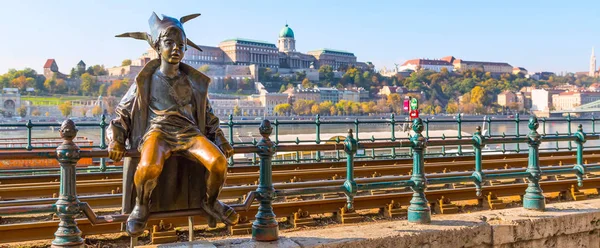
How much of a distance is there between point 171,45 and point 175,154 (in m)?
0.69

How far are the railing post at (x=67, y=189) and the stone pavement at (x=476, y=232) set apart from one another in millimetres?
988

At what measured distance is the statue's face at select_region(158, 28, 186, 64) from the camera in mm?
3779

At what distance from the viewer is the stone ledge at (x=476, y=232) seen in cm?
433

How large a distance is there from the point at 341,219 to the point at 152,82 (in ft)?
12.4

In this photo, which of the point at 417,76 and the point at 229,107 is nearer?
the point at 229,107

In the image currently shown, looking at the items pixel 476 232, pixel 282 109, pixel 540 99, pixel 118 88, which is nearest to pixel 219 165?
pixel 476 232

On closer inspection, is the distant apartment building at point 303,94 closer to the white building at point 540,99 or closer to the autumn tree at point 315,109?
the autumn tree at point 315,109

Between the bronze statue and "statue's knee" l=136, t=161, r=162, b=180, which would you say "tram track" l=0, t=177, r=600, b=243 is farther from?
"statue's knee" l=136, t=161, r=162, b=180

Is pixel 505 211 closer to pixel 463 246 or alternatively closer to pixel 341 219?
pixel 463 246

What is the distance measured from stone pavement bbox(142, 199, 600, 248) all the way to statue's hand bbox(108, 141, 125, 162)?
0.97 m

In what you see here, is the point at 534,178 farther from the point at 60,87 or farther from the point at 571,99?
the point at 571,99

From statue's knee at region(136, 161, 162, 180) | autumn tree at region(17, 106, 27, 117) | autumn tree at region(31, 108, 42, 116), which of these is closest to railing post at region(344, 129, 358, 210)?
statue's knee at region(136, 161, 162, 180)

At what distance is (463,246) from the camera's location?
474 centimetres

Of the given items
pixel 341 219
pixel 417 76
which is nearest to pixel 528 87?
pixel 417 76
